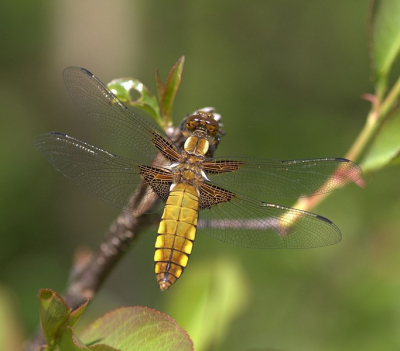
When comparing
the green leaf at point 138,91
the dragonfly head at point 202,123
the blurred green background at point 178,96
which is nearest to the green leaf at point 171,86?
the green leaf at point 138,91

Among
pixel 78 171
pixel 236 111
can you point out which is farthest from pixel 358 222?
pixel 236 111

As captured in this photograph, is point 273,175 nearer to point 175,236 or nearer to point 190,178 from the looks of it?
point 190,178

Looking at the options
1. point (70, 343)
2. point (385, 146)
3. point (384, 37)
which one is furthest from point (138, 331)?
point (384, 37)

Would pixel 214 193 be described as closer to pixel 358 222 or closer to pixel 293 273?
pixel 293 273

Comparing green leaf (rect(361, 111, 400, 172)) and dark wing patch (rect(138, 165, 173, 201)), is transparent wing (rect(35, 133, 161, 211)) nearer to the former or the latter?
dark wing patch (rect(138, 165, 173, 201))

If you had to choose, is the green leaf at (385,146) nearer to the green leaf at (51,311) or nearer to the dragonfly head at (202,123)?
the dragonfly head at (202,123)
